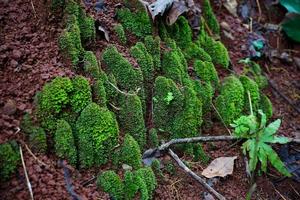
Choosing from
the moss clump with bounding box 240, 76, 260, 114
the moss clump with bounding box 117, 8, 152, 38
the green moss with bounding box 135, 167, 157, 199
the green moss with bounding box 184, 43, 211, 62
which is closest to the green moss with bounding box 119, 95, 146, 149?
the green moss with bounding box 135, 167, 157, 199

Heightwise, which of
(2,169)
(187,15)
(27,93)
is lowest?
(2,169)

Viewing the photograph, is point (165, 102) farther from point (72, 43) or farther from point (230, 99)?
point (72, 43)

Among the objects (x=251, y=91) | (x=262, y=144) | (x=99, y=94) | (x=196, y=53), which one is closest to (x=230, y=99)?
(x=251, y=91)

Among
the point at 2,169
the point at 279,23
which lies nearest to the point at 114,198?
the point at 2,169

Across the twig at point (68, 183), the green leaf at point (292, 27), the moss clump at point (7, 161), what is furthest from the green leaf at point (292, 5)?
the moss clump at point (7, 161)

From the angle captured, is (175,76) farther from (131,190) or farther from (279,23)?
(279,23)

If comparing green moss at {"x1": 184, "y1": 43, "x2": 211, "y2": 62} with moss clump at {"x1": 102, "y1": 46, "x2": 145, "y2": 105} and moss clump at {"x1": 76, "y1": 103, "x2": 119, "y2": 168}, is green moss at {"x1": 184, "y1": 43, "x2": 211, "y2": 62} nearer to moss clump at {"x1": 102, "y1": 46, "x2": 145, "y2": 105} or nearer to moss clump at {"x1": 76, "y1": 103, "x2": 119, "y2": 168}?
moss clump at {"x1": 102, "y1": 46, "x2": 145, "y2": 105}
